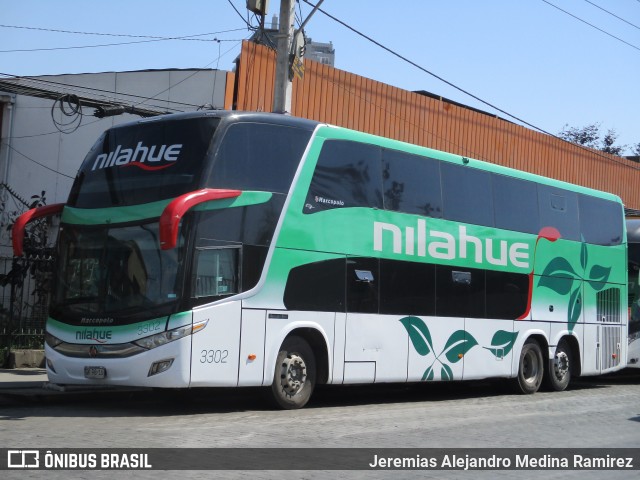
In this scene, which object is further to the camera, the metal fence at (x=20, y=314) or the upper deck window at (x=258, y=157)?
the metal fence at (x=20, y=314)

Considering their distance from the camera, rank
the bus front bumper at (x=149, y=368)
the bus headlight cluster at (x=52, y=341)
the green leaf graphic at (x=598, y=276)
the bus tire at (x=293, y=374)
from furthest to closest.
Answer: the green leaf graphic at (x=598, y=276), the bus tire at (x=293, y=374), the bus headlight cluster at (x=52, y=341), the bus front bumper at (x=149, y=368)

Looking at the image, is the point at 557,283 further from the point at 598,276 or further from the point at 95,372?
the point at 95,372

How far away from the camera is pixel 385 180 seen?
15391 mm

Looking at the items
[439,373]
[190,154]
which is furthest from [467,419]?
[190,154]

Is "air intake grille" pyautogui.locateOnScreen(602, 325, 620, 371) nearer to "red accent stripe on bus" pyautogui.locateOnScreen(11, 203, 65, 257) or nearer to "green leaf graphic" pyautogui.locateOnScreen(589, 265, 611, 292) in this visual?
"green leaf graphic" pyautogui.locateOnScreen(589, 265, 611, 292)

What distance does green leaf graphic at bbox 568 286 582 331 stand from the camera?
1994cm

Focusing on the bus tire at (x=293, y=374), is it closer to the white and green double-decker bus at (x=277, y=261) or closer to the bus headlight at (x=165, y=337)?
the white and green double-decker bus at (x=277, y=261)

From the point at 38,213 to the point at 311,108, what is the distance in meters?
10.4

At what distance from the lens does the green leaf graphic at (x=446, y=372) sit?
16438 millimetres

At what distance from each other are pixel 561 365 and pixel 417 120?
30.4 feet

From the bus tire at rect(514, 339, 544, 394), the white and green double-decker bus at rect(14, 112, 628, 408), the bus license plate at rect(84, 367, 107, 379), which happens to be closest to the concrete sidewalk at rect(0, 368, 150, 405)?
the bus license plate at rect(84, 367, 107, 379)

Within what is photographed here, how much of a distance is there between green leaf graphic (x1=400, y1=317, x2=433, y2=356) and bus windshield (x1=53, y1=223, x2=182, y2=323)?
189 inches

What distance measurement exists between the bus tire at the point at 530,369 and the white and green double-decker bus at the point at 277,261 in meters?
0.59

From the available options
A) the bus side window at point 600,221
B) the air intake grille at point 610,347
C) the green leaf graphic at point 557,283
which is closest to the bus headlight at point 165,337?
the green leaf graphic at point 557,283
